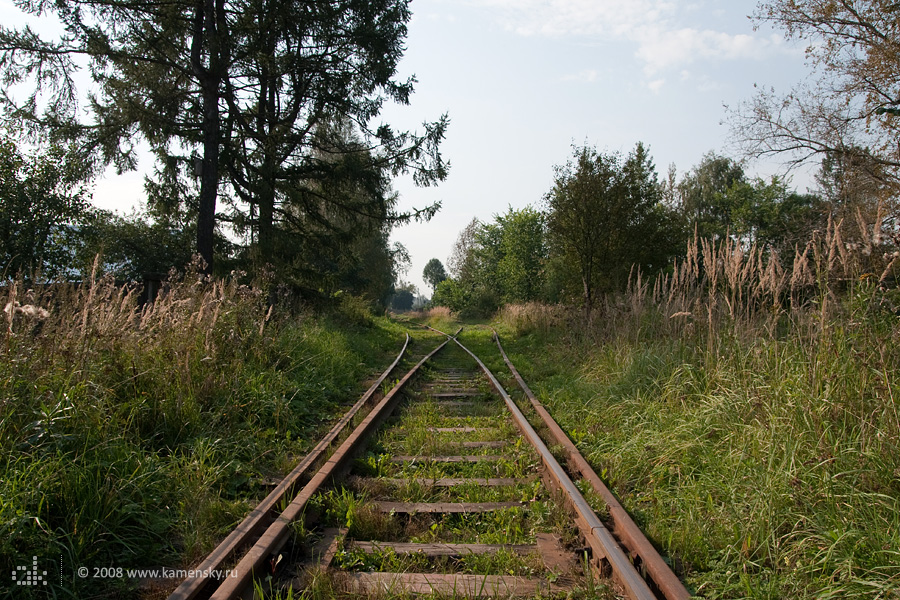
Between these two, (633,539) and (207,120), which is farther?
(207,120)

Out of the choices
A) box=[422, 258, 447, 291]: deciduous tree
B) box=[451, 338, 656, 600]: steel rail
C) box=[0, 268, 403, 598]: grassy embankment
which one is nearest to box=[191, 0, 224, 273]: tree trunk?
box=[0, 268, 403, 598]: grassy embankment

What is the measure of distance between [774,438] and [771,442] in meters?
0.09

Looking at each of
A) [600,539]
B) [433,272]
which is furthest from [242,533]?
[433,272]

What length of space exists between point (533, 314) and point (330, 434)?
14122 millimetres

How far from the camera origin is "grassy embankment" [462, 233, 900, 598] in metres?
2.49

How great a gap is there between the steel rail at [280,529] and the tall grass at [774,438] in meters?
1.97

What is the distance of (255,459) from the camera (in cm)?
421

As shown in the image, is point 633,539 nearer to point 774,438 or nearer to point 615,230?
point 774,438

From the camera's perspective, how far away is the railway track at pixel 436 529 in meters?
2.50

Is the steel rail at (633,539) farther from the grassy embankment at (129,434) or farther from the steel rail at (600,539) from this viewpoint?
the grassy embankment at (129,434)

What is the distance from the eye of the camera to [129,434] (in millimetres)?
3910

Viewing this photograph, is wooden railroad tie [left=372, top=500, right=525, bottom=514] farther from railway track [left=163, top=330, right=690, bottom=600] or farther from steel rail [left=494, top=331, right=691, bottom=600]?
steel rail [left=494, top=331, right=691, bottom=600]

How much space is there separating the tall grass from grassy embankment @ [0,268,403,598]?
2.67m

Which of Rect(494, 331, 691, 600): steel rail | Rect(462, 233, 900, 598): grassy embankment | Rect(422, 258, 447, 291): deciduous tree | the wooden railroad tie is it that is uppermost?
Rect(422, 258, 447, 291): deciduous tree
